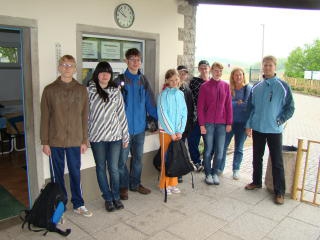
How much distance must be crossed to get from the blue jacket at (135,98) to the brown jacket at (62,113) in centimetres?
64

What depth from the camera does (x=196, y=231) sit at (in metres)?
3.19

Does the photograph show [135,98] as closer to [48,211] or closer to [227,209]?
[48,211]

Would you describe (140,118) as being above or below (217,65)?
below

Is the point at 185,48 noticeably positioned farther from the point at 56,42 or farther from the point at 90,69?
the point at 56,42

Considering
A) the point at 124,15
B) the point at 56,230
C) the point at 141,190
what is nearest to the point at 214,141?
the point at 141,190

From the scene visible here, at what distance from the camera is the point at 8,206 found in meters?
3.78

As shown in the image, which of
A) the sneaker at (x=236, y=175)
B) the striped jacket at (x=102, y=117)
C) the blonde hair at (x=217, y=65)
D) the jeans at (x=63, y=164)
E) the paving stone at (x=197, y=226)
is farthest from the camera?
the sneaker at (x=236, y=175)

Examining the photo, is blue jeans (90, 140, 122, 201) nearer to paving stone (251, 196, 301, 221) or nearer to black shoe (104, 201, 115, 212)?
black shoe (104, 201, 115, 212)

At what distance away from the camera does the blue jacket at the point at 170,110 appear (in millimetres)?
3854

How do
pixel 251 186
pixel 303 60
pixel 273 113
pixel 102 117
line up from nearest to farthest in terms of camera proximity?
pixel 102 117 < pixel 273 113 < pixel 251 186 < pixel 303 60

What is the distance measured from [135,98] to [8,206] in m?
2.03

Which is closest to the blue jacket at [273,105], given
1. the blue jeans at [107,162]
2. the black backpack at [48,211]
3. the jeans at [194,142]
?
the jeans at [194,142]

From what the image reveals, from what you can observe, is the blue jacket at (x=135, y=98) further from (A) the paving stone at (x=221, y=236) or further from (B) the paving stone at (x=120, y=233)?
(A) the paving stone at (x=221, y=236)

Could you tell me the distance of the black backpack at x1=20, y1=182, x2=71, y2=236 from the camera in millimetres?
3012
